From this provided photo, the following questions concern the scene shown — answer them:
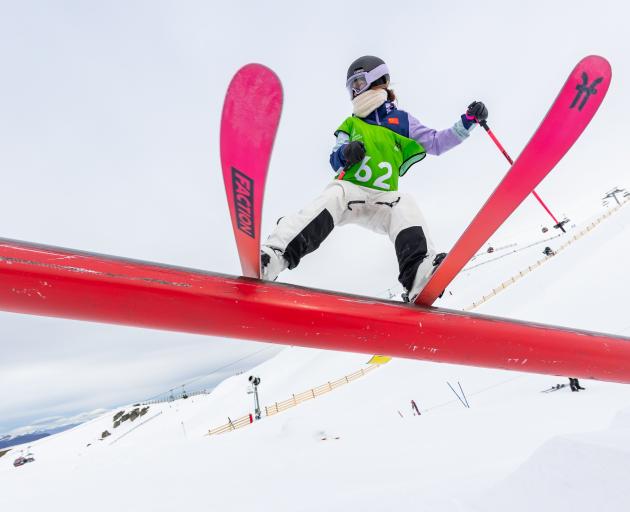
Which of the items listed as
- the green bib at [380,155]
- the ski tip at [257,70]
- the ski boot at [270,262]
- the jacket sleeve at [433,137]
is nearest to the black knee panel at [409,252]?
the green bib at [380,155]

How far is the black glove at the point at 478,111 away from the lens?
2.17 m

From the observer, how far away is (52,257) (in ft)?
2.99

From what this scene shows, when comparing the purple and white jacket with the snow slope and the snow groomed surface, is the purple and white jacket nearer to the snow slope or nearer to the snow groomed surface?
the snow groomed surface

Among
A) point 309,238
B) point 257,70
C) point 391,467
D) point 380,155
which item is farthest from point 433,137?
point 391,467

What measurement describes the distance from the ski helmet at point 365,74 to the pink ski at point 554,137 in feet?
4.77

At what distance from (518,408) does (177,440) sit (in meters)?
4.87

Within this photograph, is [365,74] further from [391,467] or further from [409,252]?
[391,467]

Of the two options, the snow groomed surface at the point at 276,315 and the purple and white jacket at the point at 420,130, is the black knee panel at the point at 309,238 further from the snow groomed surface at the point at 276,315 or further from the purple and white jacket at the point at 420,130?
the purple and white jacket at the point at 420,130

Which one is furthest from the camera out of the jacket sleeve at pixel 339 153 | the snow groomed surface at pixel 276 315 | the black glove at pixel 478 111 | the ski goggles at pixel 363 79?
the ski goggles at pixel 363 79

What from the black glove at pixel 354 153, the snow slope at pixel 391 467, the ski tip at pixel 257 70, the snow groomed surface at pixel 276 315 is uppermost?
the black glove at pixel 354 153

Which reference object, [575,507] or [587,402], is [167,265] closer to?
[575,507]

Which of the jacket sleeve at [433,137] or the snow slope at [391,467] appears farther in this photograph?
the jacket sleeve at [433,137]

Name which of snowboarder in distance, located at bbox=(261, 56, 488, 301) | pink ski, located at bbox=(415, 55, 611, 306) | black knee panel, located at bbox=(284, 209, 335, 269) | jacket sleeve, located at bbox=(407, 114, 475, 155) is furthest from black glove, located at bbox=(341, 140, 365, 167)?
pink ski, located at bbox=(415, 55, 611, 306)

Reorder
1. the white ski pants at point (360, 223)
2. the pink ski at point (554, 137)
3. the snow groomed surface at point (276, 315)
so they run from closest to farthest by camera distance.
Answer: the snow groomed surface at point (276, 315), the pink ski at point (554, 137), the white ski pants at point (360, 223)
